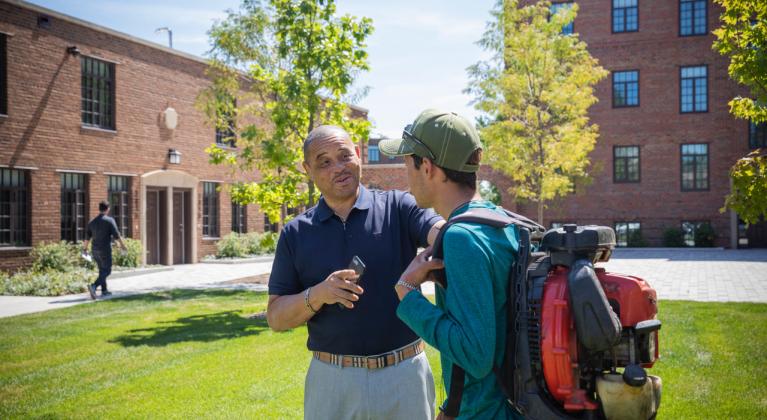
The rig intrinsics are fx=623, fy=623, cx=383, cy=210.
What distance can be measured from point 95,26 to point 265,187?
1205cm

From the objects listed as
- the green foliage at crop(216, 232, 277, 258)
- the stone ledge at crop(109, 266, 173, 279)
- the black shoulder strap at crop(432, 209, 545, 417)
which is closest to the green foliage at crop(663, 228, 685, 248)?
the green foliage at crop(216, 232, 277, 258)

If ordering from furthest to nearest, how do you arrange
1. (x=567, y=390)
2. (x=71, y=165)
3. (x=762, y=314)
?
1. (x=71, y=165)
2. (x=762, y=314)
3. (x=567, y=390)

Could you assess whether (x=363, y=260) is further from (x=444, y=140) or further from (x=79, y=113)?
(x=79, y=113)

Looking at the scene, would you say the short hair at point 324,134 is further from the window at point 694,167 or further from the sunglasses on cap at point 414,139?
the window at point 694,167

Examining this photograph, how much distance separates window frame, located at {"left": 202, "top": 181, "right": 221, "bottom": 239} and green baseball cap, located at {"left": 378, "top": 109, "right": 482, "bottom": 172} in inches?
965

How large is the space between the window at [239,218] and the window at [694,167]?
20373mm

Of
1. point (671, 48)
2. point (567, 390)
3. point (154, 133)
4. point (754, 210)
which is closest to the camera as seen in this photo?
point (567, 390)

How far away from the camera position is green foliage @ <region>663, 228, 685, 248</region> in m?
28.1

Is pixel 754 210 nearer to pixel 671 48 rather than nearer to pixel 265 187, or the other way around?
pixel 265 187

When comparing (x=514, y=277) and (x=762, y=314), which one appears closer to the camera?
(x=514, y=277)

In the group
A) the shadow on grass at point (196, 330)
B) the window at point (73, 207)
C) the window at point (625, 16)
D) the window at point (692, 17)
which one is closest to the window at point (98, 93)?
the window at point (73, 207)

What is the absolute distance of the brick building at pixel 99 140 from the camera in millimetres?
17984

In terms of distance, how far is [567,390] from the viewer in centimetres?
184

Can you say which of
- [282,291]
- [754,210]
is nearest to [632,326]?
[282,291]
